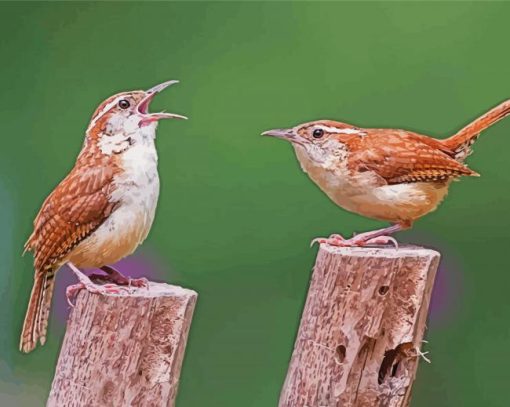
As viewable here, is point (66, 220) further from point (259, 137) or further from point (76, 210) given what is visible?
point (259, 137)

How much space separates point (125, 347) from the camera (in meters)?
2.04

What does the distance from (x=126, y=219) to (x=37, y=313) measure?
282 mm

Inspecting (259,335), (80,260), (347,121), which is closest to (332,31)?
(347,121)

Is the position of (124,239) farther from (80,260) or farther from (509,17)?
(509,17)

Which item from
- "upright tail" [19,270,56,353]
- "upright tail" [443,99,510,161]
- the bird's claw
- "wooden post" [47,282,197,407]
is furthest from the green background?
"wooden post" [47,282,197,407]

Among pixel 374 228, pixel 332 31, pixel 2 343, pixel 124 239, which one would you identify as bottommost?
pixel 2 343

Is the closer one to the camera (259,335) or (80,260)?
(80,260)

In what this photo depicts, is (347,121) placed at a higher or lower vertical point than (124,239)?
higher

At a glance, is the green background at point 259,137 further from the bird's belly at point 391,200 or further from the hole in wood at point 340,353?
the hole in wood at point 340,353

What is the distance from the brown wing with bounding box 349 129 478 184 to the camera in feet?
7.61

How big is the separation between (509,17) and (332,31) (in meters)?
0.48

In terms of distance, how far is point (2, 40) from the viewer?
2.76 m

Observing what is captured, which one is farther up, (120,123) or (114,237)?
(120,123)

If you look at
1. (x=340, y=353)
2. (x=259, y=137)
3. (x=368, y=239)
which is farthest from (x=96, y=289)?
(x=259, y=137)
